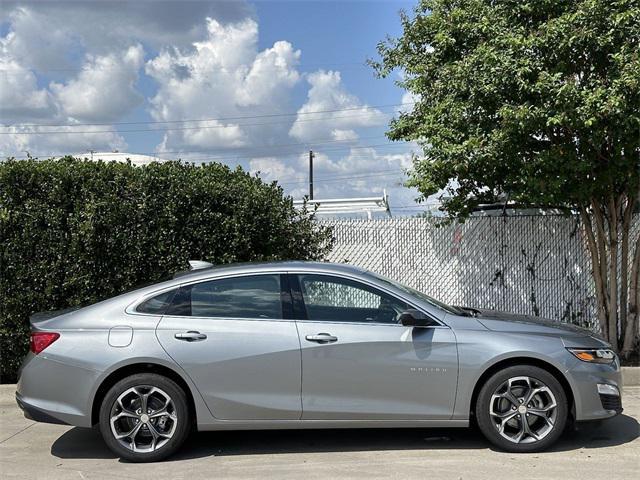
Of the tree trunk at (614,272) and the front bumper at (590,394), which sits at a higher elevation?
the tree trunk at (614,272)

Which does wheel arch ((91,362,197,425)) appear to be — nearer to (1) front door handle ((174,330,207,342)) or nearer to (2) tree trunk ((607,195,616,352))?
(1) front door handle ((174,330,207,342))

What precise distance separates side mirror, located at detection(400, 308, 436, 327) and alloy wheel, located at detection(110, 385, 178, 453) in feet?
6.33

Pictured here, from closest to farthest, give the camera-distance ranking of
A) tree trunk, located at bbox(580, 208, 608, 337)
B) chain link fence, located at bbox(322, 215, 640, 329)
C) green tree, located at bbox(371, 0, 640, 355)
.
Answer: green tree, located at bbox(371, 0, 640, 355), tree trunk, located at bbox(580, 208, 608, 337), chain link fence, located at bbox(322, 215, 640, 329)

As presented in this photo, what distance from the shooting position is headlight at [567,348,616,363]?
5199 millimetres

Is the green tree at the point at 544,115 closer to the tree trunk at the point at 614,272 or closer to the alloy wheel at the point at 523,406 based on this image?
the tree trunk at the point at 614,272

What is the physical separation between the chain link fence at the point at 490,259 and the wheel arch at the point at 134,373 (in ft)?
19.7

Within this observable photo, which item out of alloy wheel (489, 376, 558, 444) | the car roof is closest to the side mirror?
the car roof

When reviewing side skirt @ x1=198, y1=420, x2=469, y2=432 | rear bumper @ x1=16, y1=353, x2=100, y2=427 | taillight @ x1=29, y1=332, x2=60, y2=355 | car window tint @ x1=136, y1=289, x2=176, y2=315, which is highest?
car window tint @ x1=136, y1=289, x2=176, y2=315

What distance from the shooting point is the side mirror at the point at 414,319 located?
511cm

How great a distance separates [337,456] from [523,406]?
1.53 m

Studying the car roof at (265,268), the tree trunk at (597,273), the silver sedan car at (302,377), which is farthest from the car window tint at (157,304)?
the tree trunk at (597,273)

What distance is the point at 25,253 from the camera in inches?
309

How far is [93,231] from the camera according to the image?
25.3 feet

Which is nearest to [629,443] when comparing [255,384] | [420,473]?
[420,473]
